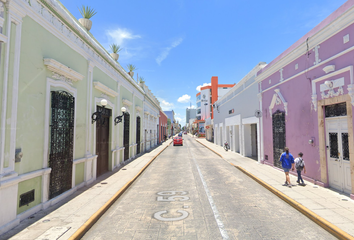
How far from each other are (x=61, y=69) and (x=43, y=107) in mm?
1488

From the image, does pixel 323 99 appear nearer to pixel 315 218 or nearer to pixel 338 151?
pixel 338 151

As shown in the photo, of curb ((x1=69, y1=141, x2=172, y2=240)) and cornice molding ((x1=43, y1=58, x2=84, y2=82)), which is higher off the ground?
cornice molding ((x1=43, y1=58, x2=84, y2=82))

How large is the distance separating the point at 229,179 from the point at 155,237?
6.12 metres

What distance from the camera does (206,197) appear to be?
672 centimetres

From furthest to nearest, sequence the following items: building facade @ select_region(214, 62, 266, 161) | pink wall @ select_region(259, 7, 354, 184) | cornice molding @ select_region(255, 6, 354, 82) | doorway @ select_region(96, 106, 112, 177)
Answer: building facade @ select_region(214, 62, 266, 161) → doorway @ select_region(96, 106, 112, 177) → pink wall @ select_region(259, 7, 354, 184) → cornice molding @ select_region(255, 6, 354, 82)

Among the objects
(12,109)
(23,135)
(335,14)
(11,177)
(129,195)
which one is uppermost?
(335,14)

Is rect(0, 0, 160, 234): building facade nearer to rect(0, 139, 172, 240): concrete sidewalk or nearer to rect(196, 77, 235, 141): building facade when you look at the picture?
rect(0, 139, 172, 240): concrete sidewalk

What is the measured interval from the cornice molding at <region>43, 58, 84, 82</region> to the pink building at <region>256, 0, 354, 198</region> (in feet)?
31.9

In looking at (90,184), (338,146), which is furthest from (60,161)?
(338,146)

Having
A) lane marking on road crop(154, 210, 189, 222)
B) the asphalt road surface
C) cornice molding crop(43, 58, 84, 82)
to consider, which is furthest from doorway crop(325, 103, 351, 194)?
cornice molding crop(43, 58, 84, 82)

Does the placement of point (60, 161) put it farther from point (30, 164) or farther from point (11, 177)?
point (11, 177)

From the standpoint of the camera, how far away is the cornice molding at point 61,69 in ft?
18.7

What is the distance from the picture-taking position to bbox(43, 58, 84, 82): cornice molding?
570 centimetres

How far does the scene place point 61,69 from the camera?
6.26 meters
